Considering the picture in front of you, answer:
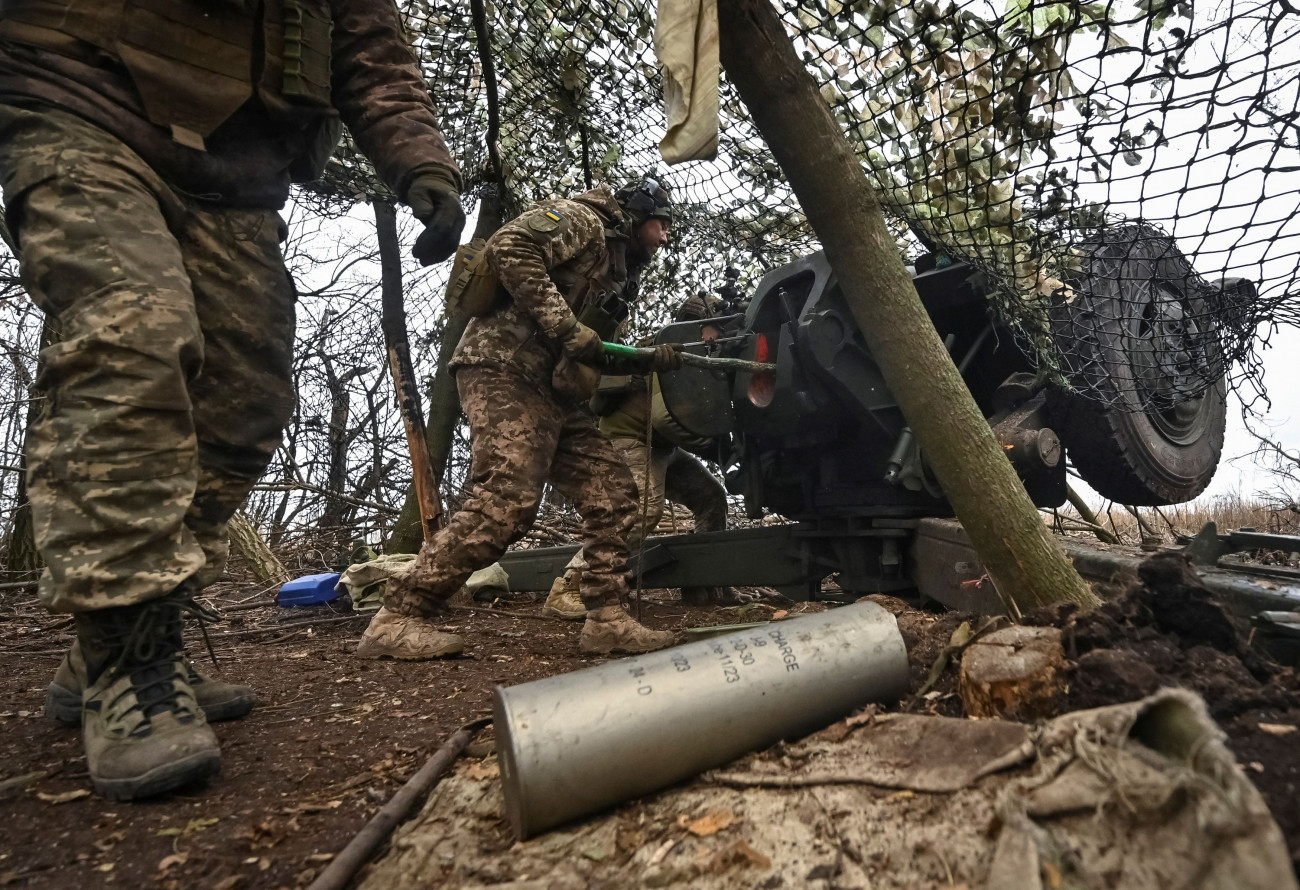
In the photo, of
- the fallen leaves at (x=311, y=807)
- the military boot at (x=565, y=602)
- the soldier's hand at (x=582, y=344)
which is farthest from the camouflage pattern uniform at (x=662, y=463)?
the fallen leaves at (x=311, y=807)

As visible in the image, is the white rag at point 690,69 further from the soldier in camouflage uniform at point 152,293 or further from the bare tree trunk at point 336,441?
the bare tree trunk at point 336,441

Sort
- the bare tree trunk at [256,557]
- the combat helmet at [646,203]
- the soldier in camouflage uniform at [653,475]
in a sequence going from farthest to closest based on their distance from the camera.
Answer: the bare tree trunk at [256,557], the soldier in camouflage uniform at [653,475], the combat helmet at [646,203]

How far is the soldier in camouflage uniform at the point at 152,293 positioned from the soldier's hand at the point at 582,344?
887 millimetres

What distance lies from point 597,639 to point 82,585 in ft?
5.83

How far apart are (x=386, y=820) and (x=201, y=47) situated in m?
1.80

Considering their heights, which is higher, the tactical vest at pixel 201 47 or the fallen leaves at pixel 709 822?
the tactical vest at pixel 201 47

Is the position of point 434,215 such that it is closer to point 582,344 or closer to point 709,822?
point 582,344

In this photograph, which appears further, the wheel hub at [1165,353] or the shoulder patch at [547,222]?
the shoulder patch at [547,222]

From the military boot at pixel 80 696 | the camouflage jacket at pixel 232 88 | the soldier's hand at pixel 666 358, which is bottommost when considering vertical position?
the military boot at pixel 80 696

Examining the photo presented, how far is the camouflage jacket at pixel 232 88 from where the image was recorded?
1748 millimetres

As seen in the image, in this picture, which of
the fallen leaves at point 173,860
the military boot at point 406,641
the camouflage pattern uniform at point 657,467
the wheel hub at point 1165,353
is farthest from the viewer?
Result: the camouflage pattern uniform at point 657,467

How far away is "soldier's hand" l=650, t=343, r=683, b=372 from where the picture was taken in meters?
3.36

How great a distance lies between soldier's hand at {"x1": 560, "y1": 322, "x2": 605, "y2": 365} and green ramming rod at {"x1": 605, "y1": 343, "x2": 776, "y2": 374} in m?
0.06

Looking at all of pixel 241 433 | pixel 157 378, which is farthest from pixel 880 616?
pixel 241 433
